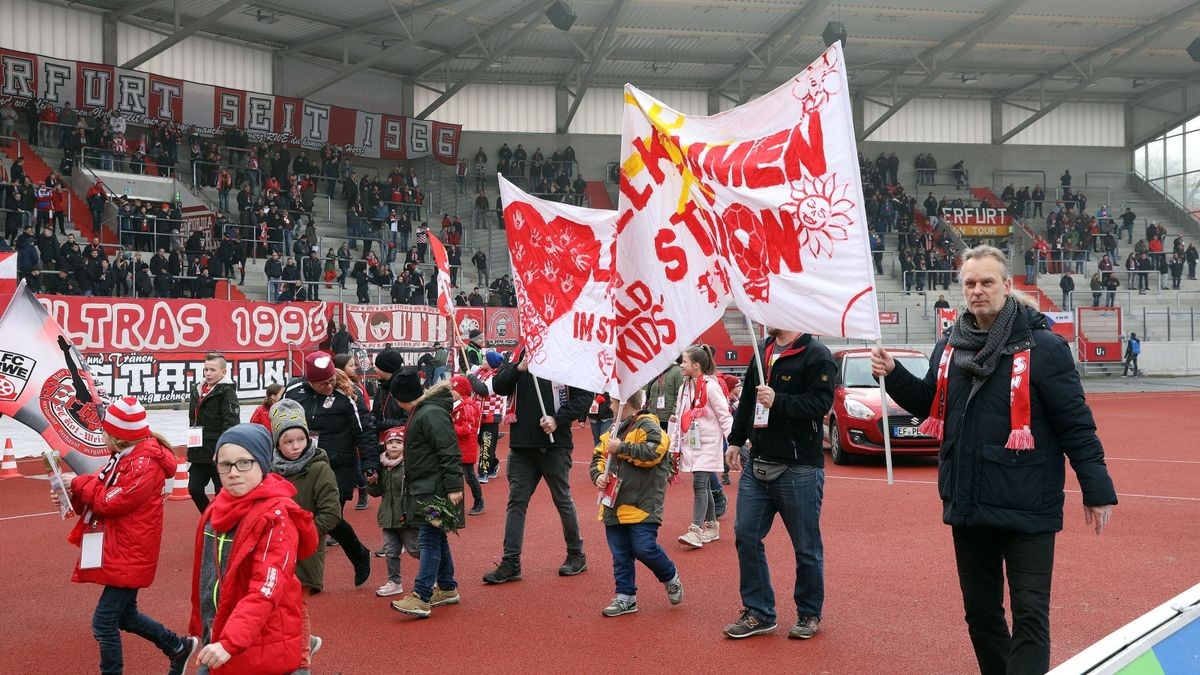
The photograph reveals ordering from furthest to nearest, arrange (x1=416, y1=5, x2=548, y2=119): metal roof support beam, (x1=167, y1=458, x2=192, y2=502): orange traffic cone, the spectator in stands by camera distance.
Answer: the spectator in stands
(x1=416, y1=5, x2=548, y2=119): metal roof support beam
(x1=167, y1=458, x2=192, y2=502): orange traffic cone

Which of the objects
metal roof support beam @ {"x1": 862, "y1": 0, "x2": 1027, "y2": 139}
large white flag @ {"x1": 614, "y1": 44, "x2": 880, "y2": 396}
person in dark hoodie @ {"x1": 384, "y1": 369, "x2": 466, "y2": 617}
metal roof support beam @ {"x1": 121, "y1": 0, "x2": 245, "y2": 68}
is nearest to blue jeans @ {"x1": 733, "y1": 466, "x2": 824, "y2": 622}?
large white flag @ {"x1": 614, "y1": 44, "x2": 880, "y2": 396}

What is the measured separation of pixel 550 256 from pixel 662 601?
2674 millimetres

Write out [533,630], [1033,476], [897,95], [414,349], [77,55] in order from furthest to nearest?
[897,95], [77,55], [414,349], [533,630], [1033,476]

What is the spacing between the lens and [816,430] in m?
5.82

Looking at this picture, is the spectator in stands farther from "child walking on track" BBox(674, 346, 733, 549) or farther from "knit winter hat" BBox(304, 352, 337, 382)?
"knit winter hat" BBox(304, 352, 337, 382)

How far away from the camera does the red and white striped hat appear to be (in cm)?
519

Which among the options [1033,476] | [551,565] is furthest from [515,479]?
[1033,476]

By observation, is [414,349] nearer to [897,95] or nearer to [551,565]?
[551,565]

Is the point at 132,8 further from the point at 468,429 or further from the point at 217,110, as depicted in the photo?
the point at 468,429

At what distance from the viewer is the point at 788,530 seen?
580 cm

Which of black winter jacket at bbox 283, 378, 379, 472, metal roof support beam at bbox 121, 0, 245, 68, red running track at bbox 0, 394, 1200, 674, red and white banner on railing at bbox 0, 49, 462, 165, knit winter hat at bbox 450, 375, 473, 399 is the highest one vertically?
metal roof support beam at bbox 121, 0, 245, 68

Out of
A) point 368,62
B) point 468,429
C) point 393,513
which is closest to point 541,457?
point 393,513

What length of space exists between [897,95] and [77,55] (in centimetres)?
3172

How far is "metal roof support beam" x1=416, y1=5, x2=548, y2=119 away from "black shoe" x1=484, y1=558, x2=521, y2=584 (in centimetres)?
2730
